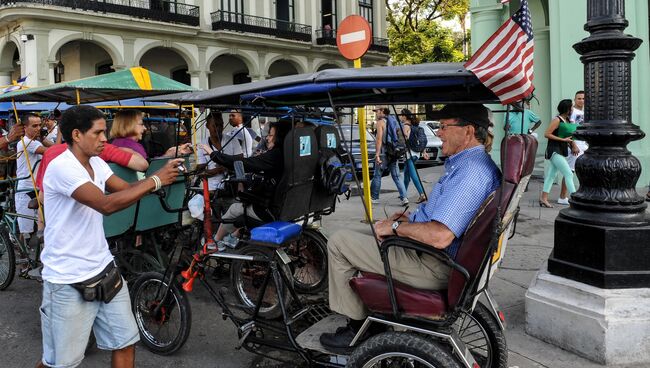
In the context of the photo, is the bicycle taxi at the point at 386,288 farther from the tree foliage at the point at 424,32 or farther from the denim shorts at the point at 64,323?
the tree foliage at the point at 424,32

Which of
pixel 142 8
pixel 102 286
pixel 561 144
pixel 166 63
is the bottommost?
pixel 102 286


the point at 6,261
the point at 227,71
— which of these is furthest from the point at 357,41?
the point at 227,71

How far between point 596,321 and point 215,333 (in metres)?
2.88

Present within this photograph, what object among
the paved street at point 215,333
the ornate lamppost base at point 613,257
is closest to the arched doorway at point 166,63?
the paved street at point 215,333

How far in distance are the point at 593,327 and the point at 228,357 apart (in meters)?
2.58

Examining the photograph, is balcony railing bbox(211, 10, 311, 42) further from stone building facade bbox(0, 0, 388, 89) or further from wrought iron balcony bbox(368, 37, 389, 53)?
wrought iron balcony bbox(368, 37, 389, 53)

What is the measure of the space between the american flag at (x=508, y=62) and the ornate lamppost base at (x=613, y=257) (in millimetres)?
1743

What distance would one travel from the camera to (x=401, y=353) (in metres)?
2.70

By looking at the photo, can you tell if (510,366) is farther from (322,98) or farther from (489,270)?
(322,98)

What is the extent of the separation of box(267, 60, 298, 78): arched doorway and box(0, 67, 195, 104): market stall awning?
2489cm

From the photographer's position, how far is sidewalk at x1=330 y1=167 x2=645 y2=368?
12.2 ft

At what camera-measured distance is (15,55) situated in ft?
86.3

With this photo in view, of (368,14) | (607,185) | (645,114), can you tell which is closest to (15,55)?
(368,14)

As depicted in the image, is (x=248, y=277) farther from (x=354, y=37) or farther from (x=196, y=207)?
(x=354, y=37)
